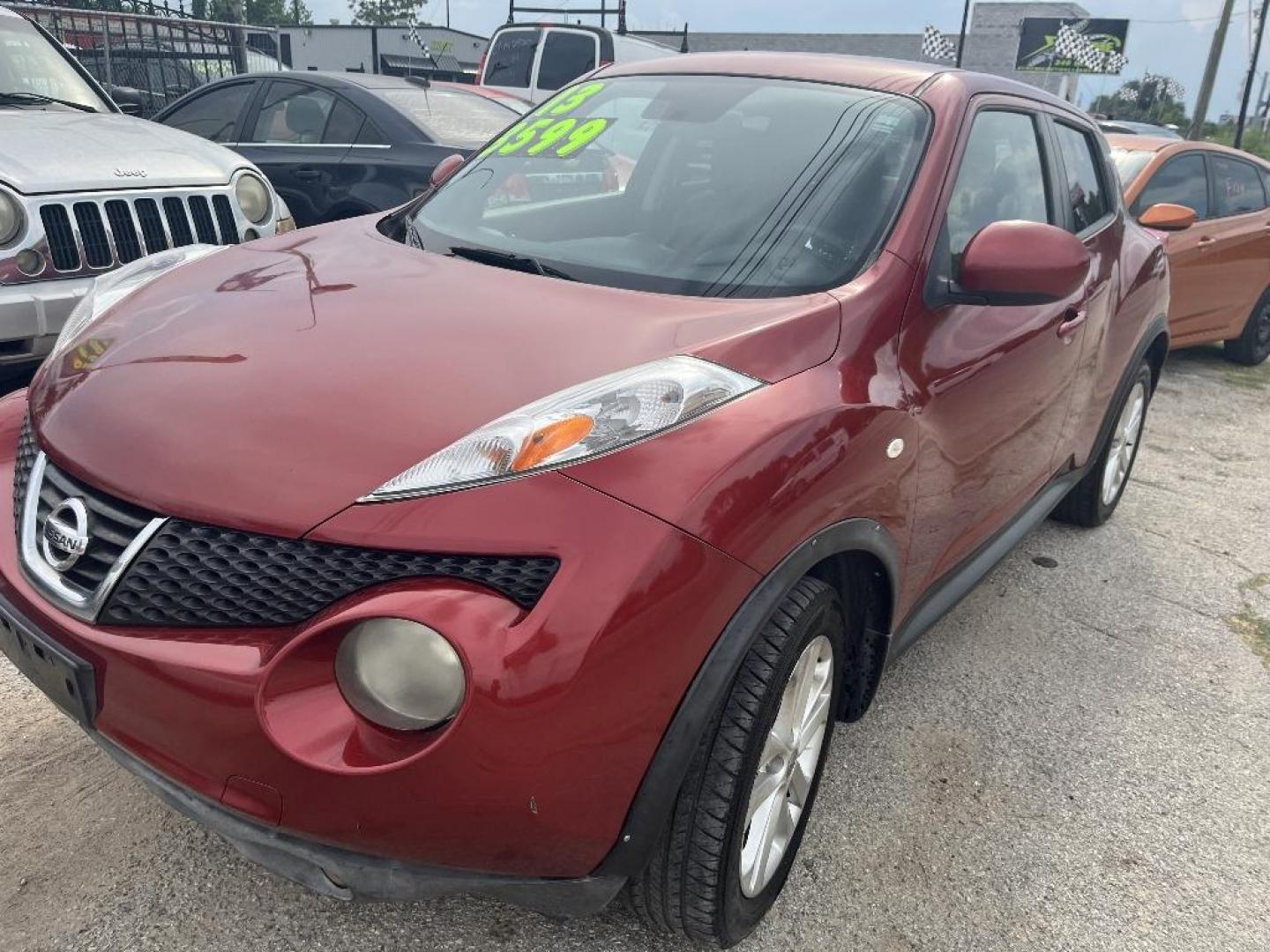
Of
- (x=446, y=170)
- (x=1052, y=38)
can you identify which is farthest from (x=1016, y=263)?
(x=1052, y=38)

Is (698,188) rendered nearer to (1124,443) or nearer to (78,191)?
(1124,443)

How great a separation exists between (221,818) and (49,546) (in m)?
0.57

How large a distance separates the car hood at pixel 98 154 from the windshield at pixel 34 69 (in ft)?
1.10

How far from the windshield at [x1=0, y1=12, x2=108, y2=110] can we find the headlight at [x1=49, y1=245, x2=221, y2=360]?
311cm

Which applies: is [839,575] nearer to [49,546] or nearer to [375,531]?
[375,531]

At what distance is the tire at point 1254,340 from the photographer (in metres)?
7.96

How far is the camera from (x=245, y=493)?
1.61 meters

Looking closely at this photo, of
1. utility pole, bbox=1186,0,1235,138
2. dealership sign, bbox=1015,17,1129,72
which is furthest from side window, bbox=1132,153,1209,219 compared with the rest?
dealership sign, bbox=1015,17,1129,72

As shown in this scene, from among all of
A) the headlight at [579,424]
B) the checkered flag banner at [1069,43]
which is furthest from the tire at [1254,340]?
the checkered flag banner at [1069,43]

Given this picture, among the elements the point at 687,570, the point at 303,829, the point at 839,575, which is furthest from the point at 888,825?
the point at 303,829

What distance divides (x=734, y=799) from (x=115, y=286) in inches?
81.9

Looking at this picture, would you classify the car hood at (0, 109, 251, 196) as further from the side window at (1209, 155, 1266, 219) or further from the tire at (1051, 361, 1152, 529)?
the side window at (1209, 155, 1266, 219)

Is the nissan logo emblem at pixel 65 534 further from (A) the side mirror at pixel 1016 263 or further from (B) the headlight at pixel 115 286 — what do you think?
(A) the side mirror at pixel 1016 263

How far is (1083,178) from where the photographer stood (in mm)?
3525
